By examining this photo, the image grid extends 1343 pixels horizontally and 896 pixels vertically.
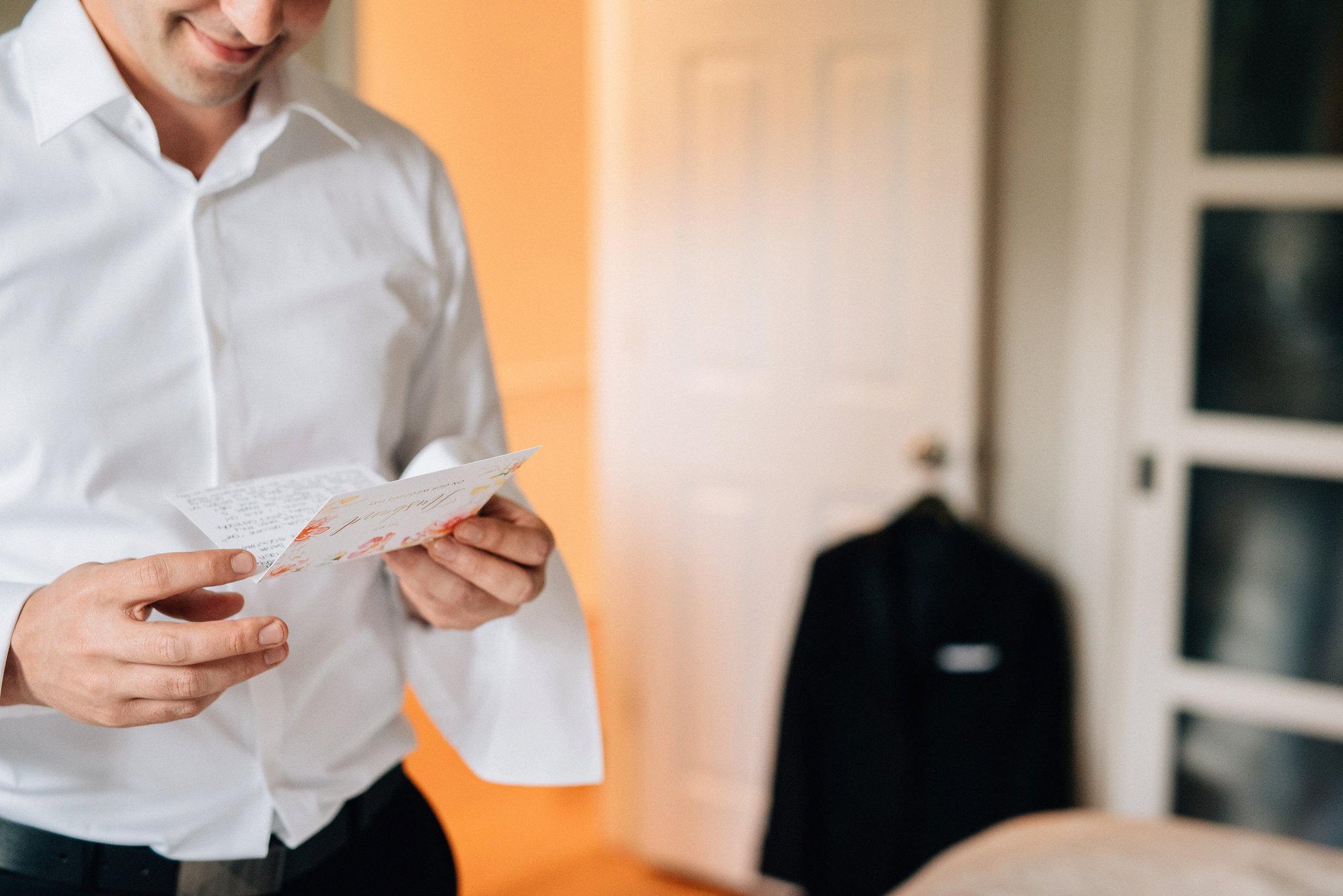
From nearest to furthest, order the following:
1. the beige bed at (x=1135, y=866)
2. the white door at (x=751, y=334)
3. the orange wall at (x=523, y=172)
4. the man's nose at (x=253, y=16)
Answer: the man's nose at (x=253, y=16) → the beige bed at (x=1135, y=866) → the white door at (x=751, y=334) → the orange wall at (x=523, y=172)

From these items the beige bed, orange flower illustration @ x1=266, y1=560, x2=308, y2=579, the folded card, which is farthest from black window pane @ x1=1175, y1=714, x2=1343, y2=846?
orange flower illustration @ x1=266, y1=560, x2=308, y2=579

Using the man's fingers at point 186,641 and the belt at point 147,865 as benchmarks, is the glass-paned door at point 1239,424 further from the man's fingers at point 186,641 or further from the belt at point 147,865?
the man's fingers at point 186,641

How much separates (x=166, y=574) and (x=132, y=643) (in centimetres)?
5

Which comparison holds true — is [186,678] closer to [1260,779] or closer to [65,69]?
[65,69]

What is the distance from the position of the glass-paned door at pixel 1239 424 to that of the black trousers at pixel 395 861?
1.62 metres

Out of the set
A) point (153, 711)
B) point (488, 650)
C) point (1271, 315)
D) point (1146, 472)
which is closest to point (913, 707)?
point (1146, 472)

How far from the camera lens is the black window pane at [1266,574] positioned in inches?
87.7

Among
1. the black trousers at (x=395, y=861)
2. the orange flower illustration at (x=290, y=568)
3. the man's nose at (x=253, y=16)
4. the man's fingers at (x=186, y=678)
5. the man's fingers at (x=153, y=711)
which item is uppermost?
the man's nose at (x=253, y=16)

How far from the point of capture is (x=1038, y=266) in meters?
2.41

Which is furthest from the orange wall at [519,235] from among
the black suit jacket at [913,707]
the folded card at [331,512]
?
the folded card at [331,512]

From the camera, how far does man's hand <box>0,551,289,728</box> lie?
784mm

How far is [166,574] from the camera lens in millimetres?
784

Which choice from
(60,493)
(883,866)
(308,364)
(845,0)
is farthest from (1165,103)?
(60,493)

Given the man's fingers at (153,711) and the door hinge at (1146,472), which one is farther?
the door hinge at (1146,472)
